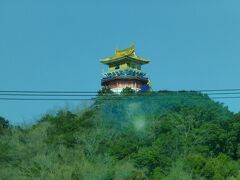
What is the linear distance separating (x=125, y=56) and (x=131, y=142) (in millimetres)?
21276

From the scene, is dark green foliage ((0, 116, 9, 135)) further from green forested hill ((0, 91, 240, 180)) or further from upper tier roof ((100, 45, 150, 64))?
upper tier roof ((100, 45, 150, 64))

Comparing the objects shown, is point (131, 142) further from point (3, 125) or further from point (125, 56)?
point (125, 56)

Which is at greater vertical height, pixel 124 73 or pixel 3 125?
pixel 124 73

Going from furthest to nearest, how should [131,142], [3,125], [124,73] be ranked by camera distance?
[124,73] → [3,125] → [131,142]

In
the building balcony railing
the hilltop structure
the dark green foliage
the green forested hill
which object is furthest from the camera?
the building balcony railing

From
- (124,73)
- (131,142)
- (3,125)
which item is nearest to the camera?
(131,142)

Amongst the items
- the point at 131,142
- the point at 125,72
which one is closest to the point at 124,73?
the point at 125,72

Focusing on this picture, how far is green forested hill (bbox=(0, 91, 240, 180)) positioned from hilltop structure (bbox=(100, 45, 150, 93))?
10.1m

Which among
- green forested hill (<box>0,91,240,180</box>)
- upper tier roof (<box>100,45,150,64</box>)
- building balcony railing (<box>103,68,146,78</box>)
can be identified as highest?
upper tier roof (<box>100,45,150,64</box>)

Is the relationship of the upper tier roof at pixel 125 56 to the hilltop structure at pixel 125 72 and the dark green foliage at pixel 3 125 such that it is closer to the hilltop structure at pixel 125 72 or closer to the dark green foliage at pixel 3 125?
the hilltop structure at pixel 125 72

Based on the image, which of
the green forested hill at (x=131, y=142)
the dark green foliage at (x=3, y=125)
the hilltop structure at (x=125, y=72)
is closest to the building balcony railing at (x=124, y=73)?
the hilltop structure at (x=125, y=72)

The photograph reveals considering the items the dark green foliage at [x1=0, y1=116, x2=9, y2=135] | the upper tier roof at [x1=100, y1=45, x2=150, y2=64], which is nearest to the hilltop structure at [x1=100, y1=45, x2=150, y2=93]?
the upper tier roof at [x1=100, y1=45, x2=150, y2=64]

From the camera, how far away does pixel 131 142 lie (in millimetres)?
42156

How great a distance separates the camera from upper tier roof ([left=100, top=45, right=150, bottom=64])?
62431 mm
